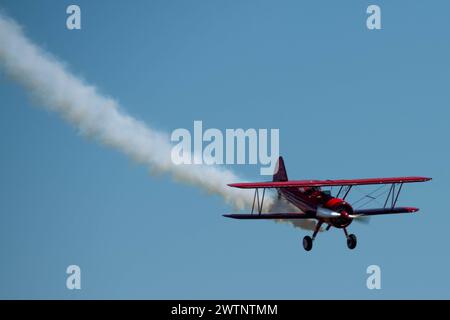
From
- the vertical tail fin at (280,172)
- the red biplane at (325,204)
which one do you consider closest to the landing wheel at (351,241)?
the red biplane at (325,204)

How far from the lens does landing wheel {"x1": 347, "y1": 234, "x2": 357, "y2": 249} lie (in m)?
71.8

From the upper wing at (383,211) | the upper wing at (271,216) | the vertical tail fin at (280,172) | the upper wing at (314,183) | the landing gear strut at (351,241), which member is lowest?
the landing gear strut at (351,241)

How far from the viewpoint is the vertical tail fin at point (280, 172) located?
84.6 meters

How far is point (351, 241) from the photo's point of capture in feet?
236

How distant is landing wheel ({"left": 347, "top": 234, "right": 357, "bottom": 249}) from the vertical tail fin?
13.3 meters

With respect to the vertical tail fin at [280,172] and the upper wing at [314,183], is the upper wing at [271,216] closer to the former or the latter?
the upper wing at [314,183]

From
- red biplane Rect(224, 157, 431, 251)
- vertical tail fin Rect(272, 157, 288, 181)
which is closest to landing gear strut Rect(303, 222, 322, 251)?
red biplane Rect(224, 157, 431, 251)

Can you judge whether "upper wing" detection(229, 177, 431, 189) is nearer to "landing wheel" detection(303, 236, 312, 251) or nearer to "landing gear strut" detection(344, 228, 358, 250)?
"landing gear strut" detection(344, 228, 358, 250)

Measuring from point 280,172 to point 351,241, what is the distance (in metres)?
14.0

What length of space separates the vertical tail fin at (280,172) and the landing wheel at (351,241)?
13.3m
